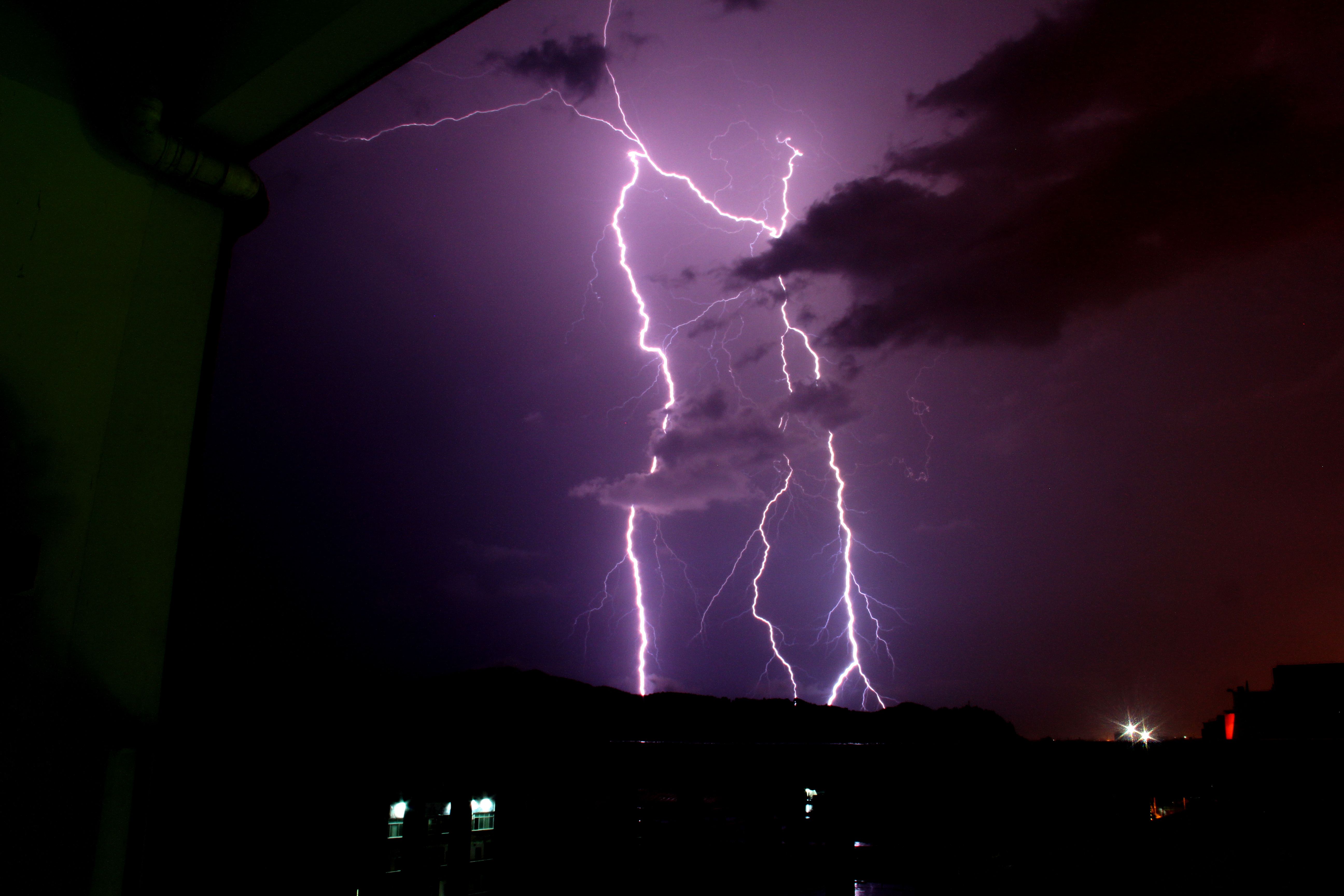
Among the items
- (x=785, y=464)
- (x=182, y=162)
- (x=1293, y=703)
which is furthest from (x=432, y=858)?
(x=1293, y=703)

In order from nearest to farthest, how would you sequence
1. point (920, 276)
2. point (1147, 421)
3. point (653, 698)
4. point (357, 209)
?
point (653, 698) < point (357, 209) < point (1147, 421) < point (920, 276)

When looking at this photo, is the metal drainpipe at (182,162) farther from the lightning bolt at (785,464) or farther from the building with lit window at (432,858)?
the lightning bolt at (785,464)

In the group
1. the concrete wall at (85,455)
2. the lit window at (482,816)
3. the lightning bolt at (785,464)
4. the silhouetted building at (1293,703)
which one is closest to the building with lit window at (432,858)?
the concrete wall at (85,455)

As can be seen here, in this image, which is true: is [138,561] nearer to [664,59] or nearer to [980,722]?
[980,722]

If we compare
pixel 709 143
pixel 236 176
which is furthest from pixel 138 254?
pixel 709 143

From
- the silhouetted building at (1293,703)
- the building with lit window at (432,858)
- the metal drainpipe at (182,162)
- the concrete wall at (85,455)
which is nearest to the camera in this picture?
the building with lit window at (432,858)

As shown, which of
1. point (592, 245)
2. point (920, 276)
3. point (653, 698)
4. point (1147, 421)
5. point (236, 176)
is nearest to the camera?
point (236, 176)
